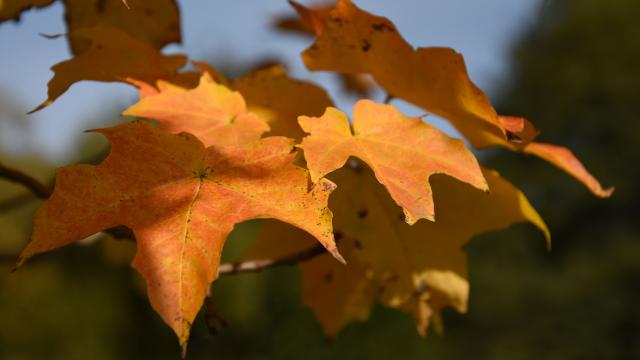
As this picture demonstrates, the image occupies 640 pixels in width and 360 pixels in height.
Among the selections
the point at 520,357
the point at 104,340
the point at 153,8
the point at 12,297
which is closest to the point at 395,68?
the point at 153,8

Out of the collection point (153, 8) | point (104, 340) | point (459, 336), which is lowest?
point (459, 336)

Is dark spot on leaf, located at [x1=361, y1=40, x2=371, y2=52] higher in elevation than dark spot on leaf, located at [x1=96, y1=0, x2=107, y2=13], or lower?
higher

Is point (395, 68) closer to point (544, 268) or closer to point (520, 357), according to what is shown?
point (520, 357)

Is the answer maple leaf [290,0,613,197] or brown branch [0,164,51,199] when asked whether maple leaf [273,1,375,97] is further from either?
brown branch [0,164,51,199]

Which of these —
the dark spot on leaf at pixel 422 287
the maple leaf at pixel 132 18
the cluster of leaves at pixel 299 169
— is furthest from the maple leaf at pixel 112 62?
the dark spot on leaf at pixel 422 287

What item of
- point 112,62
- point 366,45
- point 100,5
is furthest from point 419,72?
point 100,5

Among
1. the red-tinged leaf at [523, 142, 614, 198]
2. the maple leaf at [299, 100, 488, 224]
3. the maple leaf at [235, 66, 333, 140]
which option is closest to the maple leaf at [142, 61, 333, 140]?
the maple leaf at [235, 66, 333, 140]

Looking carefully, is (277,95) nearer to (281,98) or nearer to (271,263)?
(281,98)
